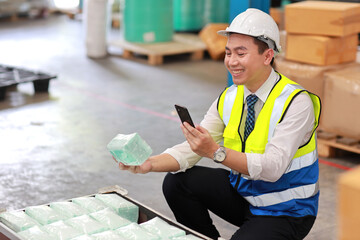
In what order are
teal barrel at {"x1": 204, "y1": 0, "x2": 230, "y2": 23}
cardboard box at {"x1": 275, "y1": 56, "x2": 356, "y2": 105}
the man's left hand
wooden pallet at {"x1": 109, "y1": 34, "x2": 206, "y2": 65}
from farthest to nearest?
1. teal barrel at {"x1": 204, "y1": 0, "x2": 230, "y2": 23}
2. wooden pallet at {"x1": 109, "y1": 34, "x2": 206, "y2": 65}
3. cardboard box at {"x1": 275, "y1": 56, "x2": 356, "y2": 105}
4. the man's left hand

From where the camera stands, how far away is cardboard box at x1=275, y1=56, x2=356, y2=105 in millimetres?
5465

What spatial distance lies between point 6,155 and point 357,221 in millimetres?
4484

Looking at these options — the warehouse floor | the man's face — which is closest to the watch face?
the man's face

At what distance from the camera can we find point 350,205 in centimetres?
142

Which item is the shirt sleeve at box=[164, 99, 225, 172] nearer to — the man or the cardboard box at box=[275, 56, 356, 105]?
the man

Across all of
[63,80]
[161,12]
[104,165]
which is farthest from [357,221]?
[161,12]

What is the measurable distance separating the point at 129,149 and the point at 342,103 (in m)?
2.78

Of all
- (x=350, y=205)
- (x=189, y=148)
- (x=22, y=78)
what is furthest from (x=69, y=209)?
(x=22, y=78)

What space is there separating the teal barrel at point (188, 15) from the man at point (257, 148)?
775cm

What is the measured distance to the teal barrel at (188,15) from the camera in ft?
35.6

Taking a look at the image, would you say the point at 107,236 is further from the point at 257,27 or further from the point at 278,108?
the point at 257,27

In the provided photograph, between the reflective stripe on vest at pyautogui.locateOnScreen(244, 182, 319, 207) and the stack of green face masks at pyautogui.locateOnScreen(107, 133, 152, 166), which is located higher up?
the stack of green face masks at pyautogui.locateOnScreen(107, 133, 152, 166)

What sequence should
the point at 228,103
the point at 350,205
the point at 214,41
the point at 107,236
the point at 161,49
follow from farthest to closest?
→ the point at 214,41 < the point at 161,49 < the point at 228,103 < the point at 107,236 < the point at 350,205

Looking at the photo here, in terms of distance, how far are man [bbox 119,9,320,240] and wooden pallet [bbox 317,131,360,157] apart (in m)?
2.19
